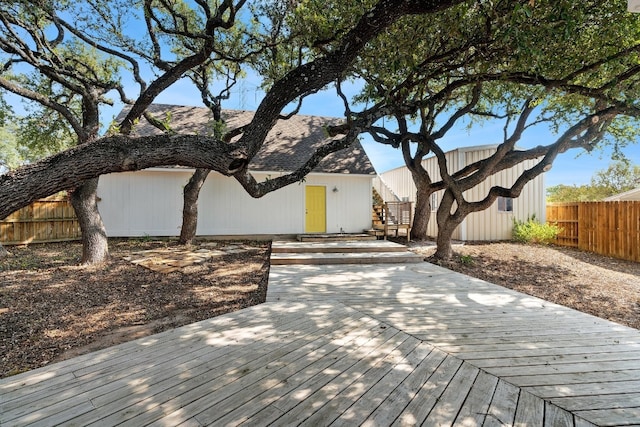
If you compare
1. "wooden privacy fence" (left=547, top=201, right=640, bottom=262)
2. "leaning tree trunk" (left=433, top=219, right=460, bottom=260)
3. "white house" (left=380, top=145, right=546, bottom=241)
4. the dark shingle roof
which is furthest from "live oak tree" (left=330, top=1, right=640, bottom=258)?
the dark shingle roof

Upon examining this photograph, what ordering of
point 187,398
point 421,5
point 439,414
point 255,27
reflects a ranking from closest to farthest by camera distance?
point 439,414, point 187,398, point 421,5, point 255,27

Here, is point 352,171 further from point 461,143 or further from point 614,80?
point 614,80

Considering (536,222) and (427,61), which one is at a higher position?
(427,61)

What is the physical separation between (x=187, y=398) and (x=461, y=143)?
37.2 feet

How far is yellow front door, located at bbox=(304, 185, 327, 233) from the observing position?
37.8 feet

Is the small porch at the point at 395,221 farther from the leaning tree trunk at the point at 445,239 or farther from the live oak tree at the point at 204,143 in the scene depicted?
the live oak tree at the point at 204,143

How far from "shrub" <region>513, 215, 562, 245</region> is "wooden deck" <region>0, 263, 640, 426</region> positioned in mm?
8247

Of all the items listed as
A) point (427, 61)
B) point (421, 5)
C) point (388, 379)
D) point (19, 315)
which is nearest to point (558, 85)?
point (427, 61)

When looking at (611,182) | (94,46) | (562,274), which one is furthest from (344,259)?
(611,182)

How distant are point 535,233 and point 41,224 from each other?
55.9ft

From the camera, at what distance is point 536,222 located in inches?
438

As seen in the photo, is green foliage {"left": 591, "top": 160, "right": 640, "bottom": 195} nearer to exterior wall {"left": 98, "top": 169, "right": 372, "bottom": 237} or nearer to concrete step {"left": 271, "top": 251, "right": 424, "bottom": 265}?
exterior wall {"left": 98, "top": 169, "right": 372, "bottom": 237}

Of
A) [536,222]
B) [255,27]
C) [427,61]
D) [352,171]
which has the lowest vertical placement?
[536,222]

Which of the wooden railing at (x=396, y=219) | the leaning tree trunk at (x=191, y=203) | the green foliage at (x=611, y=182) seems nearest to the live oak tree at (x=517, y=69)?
the wooden railing at (x=396, y=219)
